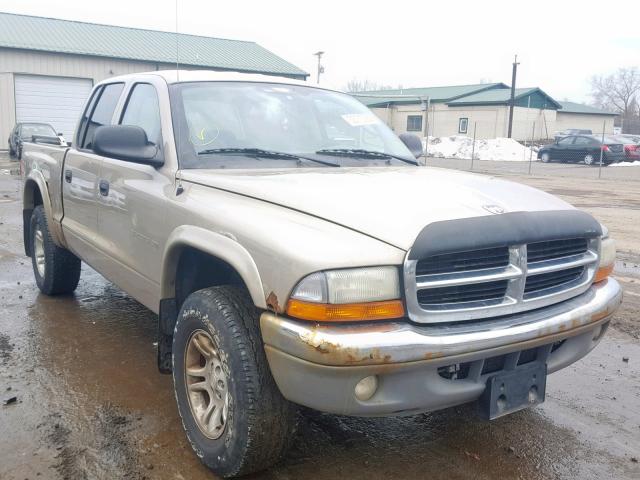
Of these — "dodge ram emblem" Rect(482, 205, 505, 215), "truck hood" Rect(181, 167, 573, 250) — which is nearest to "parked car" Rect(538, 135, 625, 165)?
"truck hood" Rect(181, 167, 573, 250)

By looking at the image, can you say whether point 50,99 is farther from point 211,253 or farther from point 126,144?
point 211,253

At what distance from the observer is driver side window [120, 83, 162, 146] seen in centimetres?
381

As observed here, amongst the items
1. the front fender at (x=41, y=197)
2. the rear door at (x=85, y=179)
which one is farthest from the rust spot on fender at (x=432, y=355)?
the front fender at (x=41, y=197)

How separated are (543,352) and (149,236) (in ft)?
6.93

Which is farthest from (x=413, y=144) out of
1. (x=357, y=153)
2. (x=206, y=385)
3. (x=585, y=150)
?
(x=585, y=150)

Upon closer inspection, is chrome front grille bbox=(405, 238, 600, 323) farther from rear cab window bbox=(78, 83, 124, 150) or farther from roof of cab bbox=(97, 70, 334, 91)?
rear cab window bbox=(78, 83, 124, 150)

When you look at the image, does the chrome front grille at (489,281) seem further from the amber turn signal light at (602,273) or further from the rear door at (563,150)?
the rear door at (563,150)

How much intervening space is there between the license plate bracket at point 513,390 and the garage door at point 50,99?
30.6 m

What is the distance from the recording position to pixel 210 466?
287 cm

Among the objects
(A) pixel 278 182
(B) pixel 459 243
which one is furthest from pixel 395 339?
(A) pixel 278 182

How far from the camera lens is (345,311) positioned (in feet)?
7.79

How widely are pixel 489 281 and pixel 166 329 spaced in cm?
175

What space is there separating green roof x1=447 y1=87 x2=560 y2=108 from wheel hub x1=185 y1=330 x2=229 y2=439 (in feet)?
146

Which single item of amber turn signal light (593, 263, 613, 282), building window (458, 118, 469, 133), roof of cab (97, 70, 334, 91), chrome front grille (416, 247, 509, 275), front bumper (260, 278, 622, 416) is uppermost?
building window (458, 118, 469, 133)
